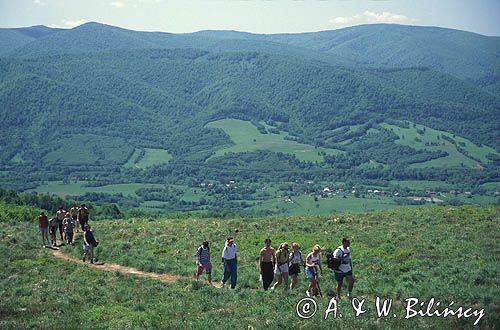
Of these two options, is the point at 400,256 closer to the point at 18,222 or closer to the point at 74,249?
the point at 74,249

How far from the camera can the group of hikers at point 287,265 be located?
59.5 feet

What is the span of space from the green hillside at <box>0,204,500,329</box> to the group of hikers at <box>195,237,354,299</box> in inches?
18.5

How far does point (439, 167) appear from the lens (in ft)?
630

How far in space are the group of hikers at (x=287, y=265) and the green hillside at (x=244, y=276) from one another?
0.47 meters

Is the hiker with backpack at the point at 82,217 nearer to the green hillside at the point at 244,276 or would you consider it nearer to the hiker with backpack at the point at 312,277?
the green hillside at the point at 244,276

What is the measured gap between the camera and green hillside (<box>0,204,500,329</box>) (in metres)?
15.2

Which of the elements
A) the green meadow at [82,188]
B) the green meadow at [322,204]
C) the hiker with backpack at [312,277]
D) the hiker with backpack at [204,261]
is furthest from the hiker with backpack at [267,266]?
the green meadow at [82,188]

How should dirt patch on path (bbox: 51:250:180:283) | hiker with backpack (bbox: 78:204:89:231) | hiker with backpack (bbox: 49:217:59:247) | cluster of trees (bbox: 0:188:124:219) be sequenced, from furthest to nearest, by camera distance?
cluster of trees (bbox: 0:188:124:219) → hiker with backpack (bbox: 78:204:89:231) → hiker with backpack (bbox: 49:217:59:247) → dirt patch on path (bbox: 51:250:180:283)

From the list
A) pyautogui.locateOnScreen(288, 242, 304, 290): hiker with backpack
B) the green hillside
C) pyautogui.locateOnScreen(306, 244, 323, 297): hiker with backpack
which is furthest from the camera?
pyautogui.locateOnScreen(288, 242, 304, 290): hiker with backpack

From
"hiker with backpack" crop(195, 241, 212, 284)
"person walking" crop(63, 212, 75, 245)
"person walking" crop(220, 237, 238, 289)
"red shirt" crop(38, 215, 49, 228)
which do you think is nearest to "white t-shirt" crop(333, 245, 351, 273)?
"person walking" crop(220, 237, 238, 289)

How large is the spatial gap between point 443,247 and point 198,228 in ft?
48.0

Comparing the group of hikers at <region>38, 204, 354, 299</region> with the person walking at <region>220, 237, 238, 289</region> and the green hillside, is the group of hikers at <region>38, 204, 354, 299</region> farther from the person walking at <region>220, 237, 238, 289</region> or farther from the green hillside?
the green hillside

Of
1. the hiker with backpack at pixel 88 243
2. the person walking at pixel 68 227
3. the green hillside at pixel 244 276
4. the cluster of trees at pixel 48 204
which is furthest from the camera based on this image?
the cluster of trees at pixel 48 204

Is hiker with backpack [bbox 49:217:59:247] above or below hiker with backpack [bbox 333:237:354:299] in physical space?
below
